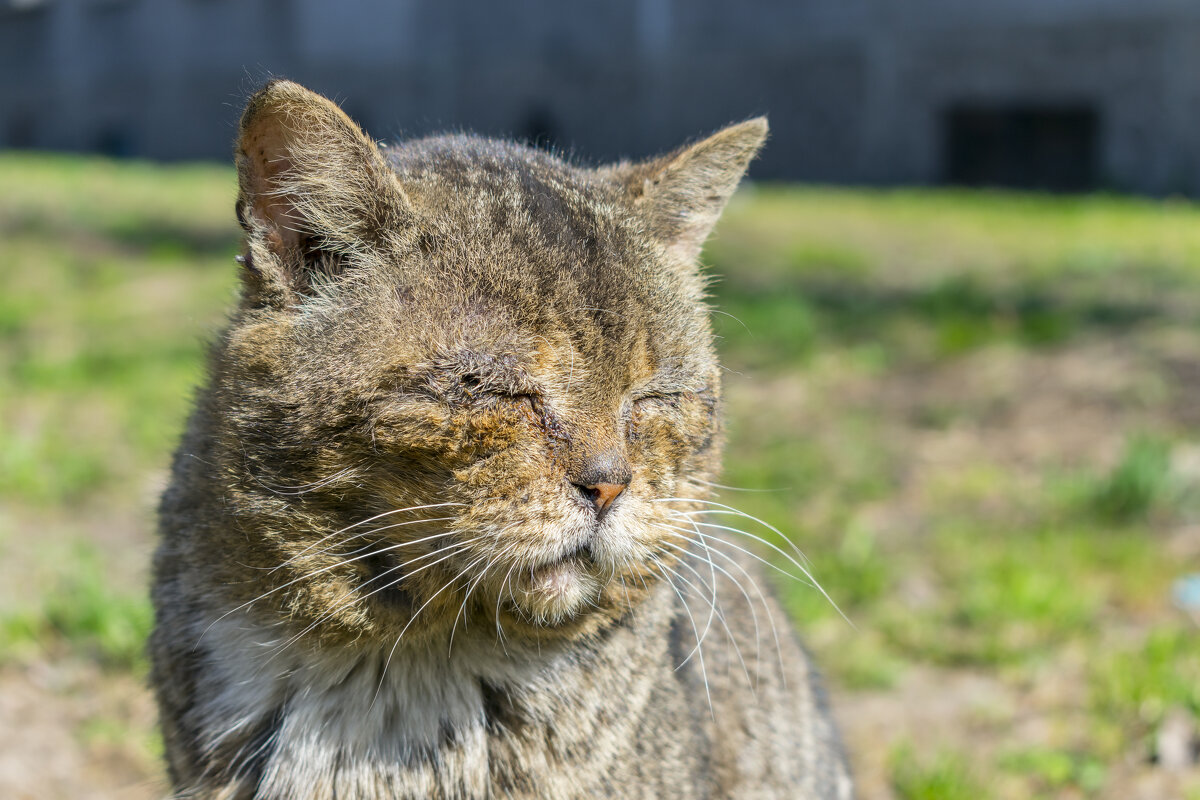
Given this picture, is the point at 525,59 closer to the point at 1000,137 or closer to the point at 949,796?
the point at 1000,137

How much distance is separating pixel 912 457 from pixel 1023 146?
794 cm

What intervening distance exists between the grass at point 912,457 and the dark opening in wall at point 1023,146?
135 inches

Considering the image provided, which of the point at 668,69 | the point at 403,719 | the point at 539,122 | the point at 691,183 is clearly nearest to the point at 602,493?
the point at 403,719

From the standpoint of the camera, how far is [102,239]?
7.98 m

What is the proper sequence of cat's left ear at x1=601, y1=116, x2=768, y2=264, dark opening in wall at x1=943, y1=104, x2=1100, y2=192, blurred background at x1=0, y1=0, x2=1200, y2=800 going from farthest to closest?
dark opening in wall at x1=943, y1=104, x2=1100, y2=192 < blurred background at x1=0, y1=0, x2=1200, y2=800 < cat's left ear at x1=601, y1=116, x2=768, y2=264

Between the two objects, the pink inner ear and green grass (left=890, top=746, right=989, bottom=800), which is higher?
the pink inner ear

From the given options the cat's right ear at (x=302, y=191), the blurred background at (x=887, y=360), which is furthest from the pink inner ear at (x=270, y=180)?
the blurred background at (x=887, y=360)

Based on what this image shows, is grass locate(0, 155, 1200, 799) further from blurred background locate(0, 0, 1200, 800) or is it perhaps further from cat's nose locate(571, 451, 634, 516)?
cat's nose locate(571, 451, 634, 516)

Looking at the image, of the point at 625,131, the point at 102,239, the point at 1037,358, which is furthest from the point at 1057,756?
the point at 625,131

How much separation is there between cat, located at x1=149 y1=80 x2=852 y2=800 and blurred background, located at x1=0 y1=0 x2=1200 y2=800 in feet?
1.22

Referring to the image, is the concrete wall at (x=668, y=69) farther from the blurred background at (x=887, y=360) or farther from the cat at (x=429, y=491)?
the cat at (x=429, y=491)

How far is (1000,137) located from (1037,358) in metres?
6.90

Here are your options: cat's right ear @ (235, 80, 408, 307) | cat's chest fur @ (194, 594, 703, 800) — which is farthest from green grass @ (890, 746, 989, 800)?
cat's right ear @ (235, 80, 408, 307)

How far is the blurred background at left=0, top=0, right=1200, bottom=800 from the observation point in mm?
3123
